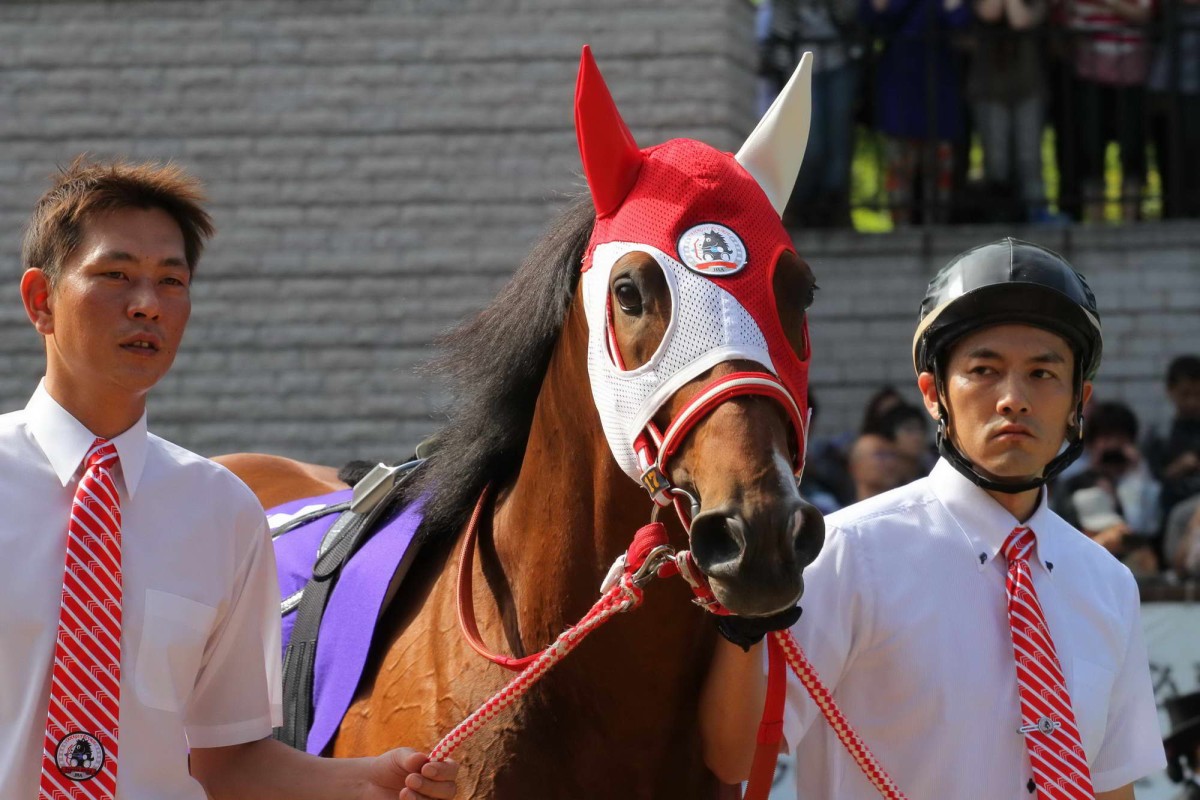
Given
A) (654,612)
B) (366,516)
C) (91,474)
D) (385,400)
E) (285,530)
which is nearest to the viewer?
(91,474)

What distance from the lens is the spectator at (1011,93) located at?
915cm

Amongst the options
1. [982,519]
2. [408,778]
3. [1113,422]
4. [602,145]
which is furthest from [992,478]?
[1113,422]

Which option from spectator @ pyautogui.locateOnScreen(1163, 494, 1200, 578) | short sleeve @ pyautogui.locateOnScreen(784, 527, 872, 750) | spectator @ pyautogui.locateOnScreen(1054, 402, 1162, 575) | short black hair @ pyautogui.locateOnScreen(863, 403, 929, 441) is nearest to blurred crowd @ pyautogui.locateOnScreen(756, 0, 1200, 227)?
spectator @ pyautogui.locateOnScreen(1054, 402, 1162, 575)

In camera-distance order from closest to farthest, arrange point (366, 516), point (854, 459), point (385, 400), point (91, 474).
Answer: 1. point (91, 474)
2. point (366, 516)
3. point (854, 459)
4. point (385, 400)

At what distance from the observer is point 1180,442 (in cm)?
766

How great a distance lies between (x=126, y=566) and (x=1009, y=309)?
1690mm

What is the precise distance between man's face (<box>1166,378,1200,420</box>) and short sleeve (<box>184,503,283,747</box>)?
617 centimetres

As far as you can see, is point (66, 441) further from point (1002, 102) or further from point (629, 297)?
point (1002, 102)

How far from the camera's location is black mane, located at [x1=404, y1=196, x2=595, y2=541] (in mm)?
3053

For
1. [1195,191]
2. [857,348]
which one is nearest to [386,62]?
[857,348]

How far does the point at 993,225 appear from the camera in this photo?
934 centimetres

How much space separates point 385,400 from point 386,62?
1.94 meters

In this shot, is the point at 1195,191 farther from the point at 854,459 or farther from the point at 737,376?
the point at 737,376

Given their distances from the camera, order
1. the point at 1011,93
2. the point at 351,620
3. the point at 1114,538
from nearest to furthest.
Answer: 1. the point at 351,620
2. the point at 1114,538
3. the point at 1011,93
